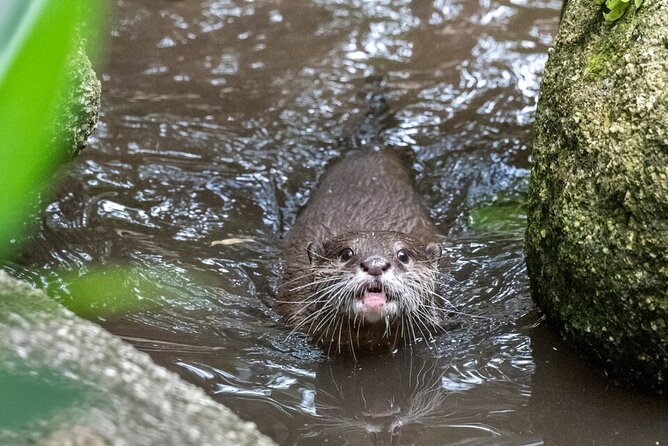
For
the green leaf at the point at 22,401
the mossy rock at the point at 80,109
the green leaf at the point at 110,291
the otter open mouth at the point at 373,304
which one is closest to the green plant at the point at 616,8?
the otter open mouth at the point at 373,304

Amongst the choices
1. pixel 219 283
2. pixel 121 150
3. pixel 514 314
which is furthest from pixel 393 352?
pixel 121 150

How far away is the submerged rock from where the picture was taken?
1076 millimetres

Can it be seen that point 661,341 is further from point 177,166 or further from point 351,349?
point 177,166

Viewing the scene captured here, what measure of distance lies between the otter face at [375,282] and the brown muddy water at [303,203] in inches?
5.6

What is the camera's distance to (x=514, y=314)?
10.4 ft

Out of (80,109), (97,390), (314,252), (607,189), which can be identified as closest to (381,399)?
(314,252)

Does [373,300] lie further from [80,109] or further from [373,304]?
[80,109]

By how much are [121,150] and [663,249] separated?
9.42ft

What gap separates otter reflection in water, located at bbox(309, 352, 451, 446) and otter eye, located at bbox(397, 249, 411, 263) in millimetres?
389

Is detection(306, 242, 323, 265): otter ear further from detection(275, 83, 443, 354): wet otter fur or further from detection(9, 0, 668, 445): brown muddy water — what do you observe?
detection(9, 0, 668, 445): brown muddy water

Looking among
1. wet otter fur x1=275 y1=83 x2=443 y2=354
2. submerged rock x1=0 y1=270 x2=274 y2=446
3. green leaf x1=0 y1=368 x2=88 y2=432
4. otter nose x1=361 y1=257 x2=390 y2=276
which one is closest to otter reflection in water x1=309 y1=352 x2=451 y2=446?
wet otter fur x1=275 y1=83 x2=443 y2=354

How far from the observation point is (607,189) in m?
2.46

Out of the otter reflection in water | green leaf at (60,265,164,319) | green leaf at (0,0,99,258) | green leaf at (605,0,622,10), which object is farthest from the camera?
green leaf at (60,265,164,319)

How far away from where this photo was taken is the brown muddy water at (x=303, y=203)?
262cm
